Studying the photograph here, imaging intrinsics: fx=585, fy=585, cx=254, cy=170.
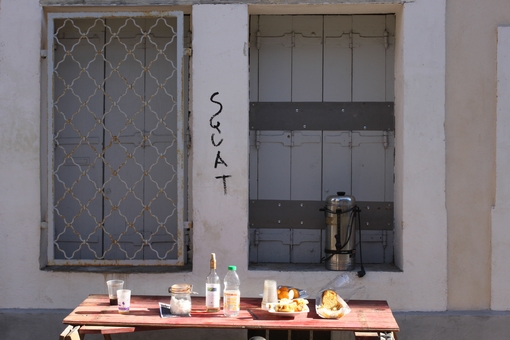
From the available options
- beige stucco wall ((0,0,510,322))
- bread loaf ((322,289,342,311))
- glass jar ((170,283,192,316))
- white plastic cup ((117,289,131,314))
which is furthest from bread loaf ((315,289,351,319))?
beige stucco wall ((0,0,510,322))

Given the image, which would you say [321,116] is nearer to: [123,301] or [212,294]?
[212,294]

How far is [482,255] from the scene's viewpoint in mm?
4891

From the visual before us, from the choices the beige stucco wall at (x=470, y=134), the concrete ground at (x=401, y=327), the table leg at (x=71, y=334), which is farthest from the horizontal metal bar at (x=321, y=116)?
the table leg at (x=71, y=334)

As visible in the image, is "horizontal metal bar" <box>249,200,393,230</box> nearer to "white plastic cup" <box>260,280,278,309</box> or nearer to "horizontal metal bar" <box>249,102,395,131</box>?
"horizontal metal bar" <box>249,102,395,131</box>

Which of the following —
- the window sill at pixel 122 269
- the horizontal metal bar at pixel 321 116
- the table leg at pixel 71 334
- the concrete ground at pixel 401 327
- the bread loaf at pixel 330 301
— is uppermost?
the horizontal metal bar at pixel 321 116

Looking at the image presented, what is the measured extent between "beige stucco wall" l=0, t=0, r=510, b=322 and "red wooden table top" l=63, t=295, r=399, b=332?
1.18 meters

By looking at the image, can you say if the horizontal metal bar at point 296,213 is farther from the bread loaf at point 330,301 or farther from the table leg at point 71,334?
the table leg at point 71,334

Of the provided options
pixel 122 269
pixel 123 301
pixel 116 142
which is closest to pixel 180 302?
pixel 123 301

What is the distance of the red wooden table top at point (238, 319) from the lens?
3416 mm

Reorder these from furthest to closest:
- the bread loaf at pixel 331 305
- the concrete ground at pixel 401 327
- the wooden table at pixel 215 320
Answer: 1. the concrete ground at pixel 401 327
2. the bread loaf at pixel 331 305
3. the wooden table at pixel 215 320

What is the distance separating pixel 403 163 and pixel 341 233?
31.8 inches

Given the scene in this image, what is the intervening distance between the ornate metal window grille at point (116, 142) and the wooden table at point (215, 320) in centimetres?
169

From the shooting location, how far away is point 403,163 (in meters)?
4.92

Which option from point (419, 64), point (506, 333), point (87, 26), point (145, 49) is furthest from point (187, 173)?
point (506, 333)
